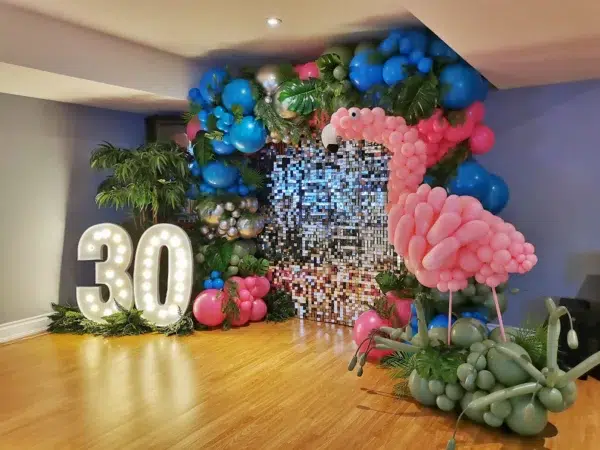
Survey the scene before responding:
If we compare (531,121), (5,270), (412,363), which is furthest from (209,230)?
(531,121)

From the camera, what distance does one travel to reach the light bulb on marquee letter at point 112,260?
4473 mm

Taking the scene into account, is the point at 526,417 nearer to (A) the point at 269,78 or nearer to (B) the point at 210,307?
(B) the point at 210,307

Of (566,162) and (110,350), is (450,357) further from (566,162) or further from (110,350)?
(110,350)

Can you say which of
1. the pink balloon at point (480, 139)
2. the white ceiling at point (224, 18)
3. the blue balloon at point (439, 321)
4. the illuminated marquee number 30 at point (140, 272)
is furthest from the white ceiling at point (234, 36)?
the blue balloon at point (439, 321)

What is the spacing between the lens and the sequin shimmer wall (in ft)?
14.2

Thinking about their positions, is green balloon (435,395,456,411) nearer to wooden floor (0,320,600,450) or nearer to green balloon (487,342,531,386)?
wooden floor (0,320,600,450)

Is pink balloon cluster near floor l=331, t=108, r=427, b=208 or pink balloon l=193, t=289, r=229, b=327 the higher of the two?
pink balloon cluster near floor l=331, t=108, r=427, b=208

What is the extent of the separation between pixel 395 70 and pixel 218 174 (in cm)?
176

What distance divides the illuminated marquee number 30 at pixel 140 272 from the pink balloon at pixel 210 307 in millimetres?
109

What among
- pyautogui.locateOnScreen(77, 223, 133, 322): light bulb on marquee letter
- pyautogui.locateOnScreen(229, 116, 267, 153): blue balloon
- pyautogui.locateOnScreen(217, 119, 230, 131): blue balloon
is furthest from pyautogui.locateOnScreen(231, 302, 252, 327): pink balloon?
pyautogui.locateOnScreen(217, 119, 230, 131): blue balloon

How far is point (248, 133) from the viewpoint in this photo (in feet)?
14.2

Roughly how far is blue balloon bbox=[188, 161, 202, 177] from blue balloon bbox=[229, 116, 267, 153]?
0.47 m

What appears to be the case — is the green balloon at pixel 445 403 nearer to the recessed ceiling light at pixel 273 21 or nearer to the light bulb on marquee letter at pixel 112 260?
the recessed ceiling light at pixel 273 21

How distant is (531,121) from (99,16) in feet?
10.1
